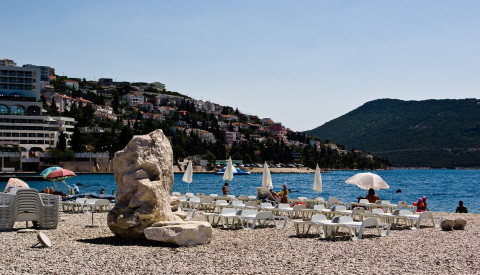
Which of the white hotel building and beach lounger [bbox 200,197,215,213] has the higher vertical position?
the white hotel building

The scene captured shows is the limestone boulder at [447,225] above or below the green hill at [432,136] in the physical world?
below

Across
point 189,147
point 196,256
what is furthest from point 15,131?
point 196,256

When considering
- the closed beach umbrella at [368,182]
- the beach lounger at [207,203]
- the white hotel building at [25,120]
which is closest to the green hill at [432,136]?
the white hotel building at [25,120]

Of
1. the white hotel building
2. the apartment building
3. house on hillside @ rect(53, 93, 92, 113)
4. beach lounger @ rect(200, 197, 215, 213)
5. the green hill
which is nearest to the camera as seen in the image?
beach lounger @ rect(200, 197, 215, 213)

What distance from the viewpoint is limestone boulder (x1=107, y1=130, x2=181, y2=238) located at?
1149cm

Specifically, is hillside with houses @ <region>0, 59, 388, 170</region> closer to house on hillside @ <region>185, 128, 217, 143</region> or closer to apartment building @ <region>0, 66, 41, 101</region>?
house on hillside @ <region>185, 128, 217, 143</region>

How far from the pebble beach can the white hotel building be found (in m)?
93.7

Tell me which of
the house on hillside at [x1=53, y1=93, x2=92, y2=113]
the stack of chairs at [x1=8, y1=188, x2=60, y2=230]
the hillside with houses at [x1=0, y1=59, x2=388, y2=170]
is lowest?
the stack of chairs at [x1=8, y1=188, x2=60, y2=230]

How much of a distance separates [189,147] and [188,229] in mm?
124710

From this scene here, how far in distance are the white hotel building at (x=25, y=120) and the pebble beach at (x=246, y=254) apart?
308 ft

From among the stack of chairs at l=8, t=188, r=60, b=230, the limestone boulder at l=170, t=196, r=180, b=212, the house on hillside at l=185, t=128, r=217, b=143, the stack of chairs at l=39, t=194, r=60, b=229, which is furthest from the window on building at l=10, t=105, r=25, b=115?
the limestone boulder at l=170, t=196, r=180, b=212

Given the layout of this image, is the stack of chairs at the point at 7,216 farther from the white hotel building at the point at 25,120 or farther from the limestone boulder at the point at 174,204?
the white hotel building at the point at 25,120

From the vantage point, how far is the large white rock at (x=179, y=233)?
35.5 ft

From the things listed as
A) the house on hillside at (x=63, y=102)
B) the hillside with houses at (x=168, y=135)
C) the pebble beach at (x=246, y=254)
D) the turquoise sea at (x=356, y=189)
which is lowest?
the turquoise sea at (x=356, y=189)
